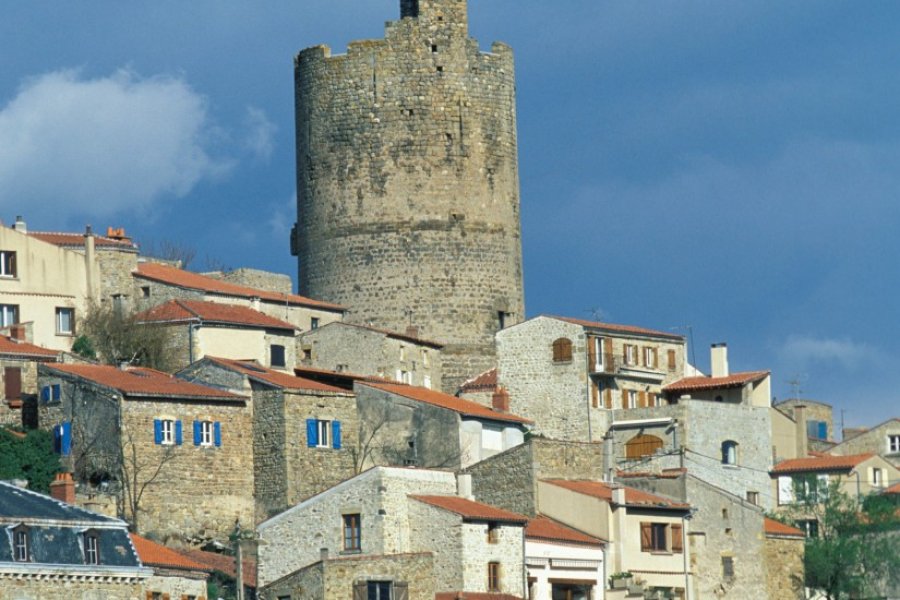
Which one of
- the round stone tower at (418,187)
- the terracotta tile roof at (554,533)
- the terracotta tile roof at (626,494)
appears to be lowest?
the terracotta tile roof at (554,533)

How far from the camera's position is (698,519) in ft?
228

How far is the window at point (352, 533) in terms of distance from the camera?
61938 mm

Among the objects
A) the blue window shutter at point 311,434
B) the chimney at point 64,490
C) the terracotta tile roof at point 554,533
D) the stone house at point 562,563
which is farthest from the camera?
the blue window shutter at point 311,434

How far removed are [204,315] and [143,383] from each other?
899 centimetres

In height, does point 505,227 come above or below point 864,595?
above

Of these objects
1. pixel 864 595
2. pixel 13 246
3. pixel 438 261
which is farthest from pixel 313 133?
pixel 864 595

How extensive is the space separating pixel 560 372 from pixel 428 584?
69.2 ft

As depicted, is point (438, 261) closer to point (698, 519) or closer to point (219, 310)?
point (219, 310)

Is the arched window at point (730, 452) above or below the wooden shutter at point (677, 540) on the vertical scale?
above

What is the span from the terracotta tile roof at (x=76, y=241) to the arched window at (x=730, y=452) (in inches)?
706

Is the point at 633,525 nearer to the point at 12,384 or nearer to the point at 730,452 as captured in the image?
the point at 730,452

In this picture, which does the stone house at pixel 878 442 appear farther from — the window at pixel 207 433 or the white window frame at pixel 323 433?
the window at pixel 207 433

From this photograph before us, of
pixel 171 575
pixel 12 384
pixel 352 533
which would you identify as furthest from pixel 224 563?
pixel 12 384

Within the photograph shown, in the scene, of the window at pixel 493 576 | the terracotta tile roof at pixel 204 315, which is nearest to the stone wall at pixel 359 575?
the window at pixel 493 576
